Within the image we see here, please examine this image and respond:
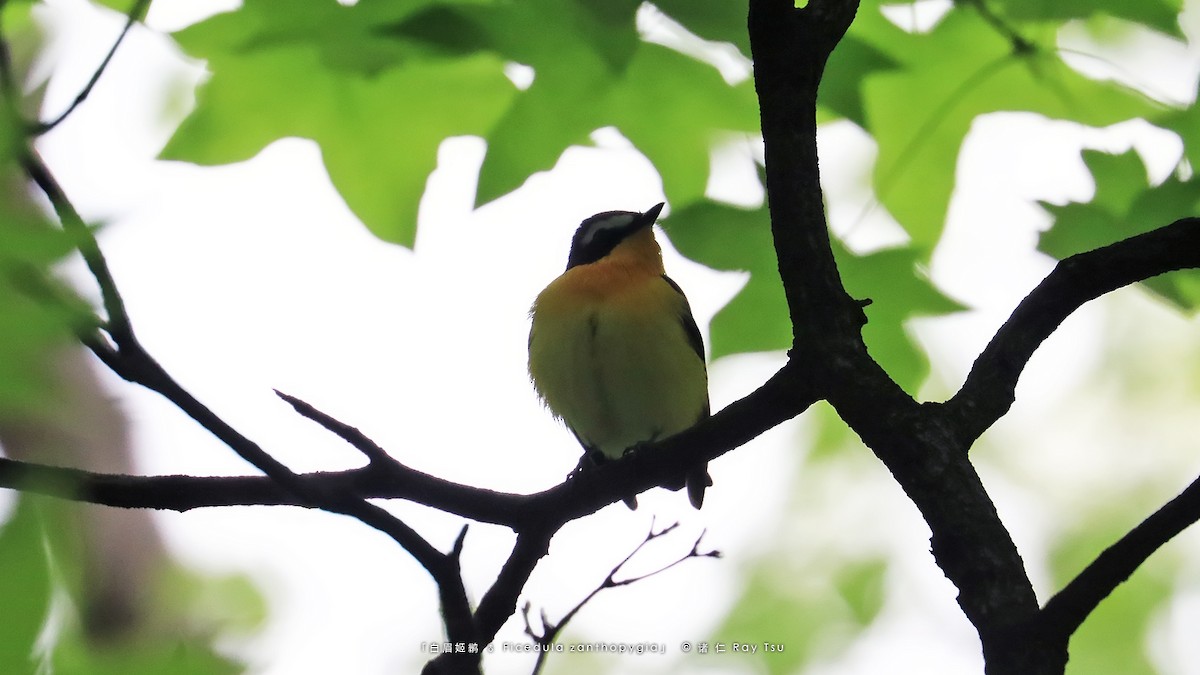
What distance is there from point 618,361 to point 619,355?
32mm

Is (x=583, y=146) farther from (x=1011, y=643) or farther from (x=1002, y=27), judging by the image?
(x=1011, y=643)

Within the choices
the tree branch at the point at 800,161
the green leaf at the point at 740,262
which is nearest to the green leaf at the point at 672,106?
the green leaf at the point at 740,262

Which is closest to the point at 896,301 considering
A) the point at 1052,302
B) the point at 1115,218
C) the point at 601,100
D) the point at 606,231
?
the point at 1115,218

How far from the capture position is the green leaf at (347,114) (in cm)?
329

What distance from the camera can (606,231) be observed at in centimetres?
673

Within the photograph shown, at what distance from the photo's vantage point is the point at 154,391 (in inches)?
80.0

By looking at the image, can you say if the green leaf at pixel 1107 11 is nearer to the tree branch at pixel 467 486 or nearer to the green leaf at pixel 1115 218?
the green leaf at pixel 1115 218

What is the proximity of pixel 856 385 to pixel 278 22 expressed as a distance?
6.15 feet

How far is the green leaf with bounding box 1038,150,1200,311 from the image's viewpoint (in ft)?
10.3

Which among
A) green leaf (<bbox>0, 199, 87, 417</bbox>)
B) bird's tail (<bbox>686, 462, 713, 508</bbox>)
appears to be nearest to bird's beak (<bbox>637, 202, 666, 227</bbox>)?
bird's tail (<bbox>686, 462, 713, 508</bbox>)

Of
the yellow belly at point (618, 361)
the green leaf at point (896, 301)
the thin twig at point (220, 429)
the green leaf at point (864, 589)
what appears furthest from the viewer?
the yellow belly at point (618, 361)

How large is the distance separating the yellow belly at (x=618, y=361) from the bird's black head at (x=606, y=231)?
531mm

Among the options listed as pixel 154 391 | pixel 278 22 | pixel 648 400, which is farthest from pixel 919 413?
pixel 648 400

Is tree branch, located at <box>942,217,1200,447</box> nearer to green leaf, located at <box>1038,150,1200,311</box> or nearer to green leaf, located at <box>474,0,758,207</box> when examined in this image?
green leaf, located at <box>1038,150,1200,311</box>
